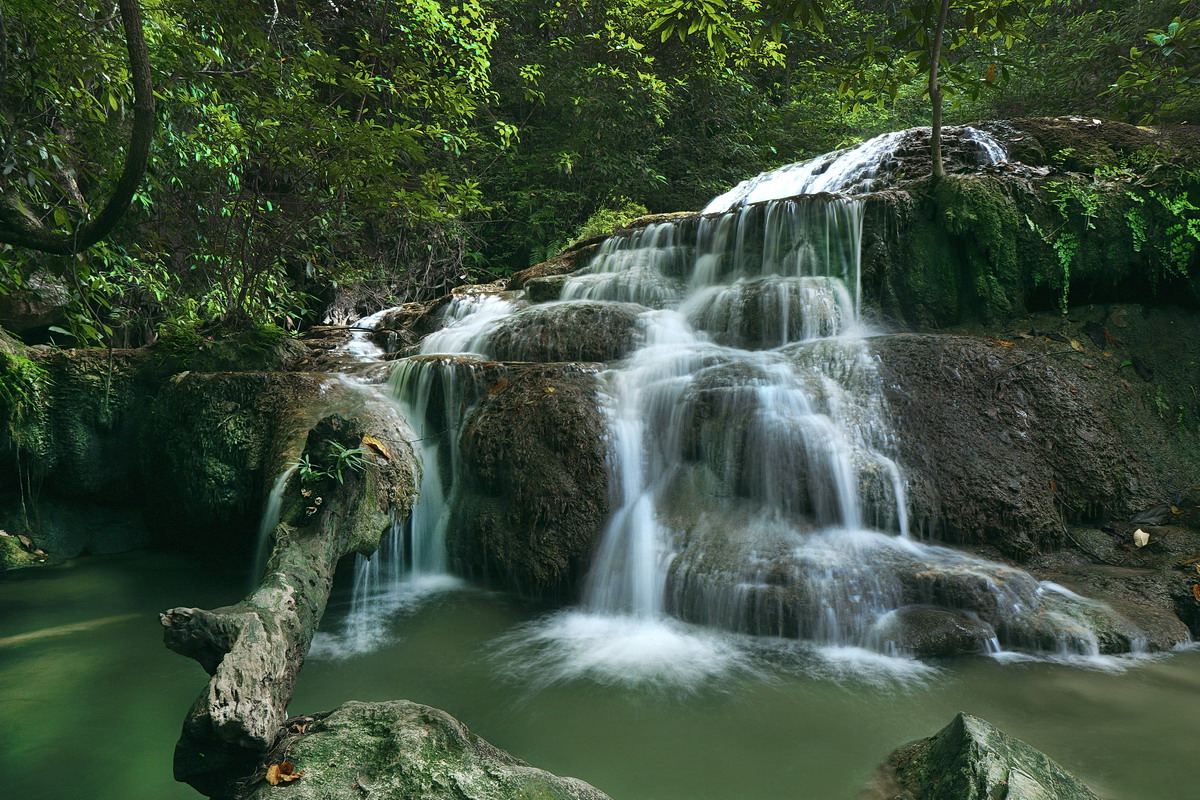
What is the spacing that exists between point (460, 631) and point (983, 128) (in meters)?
8.46

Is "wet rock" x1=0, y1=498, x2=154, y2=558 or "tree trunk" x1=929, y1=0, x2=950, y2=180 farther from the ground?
"tree trunk" x1=929, y1=0, x2=950, y2=180

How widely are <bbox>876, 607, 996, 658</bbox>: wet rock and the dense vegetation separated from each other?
300cm

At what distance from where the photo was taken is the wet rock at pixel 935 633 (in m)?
3.57

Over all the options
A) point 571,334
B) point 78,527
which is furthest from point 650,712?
point 78,527

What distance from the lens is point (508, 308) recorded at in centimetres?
839

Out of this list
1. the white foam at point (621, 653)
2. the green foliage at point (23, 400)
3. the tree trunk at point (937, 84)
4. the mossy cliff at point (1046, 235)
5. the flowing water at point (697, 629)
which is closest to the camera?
the flowing water at point (697, 629)

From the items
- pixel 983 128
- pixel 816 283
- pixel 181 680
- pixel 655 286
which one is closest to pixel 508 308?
pixel 655 286

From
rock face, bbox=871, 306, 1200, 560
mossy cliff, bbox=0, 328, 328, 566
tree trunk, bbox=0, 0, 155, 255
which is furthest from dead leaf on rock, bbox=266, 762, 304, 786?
rock face, bbox=871, 306, 1200, 560

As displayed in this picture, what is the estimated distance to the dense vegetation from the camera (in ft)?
13.8

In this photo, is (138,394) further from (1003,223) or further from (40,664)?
(1003,223)

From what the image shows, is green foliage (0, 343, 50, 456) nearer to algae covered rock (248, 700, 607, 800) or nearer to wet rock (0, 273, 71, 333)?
wet rock (0, 273, 71, 333)

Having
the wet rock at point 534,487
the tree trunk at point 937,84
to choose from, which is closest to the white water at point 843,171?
the tree trunk at point 937,84

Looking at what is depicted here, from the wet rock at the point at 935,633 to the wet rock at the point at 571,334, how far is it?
11.9 feet

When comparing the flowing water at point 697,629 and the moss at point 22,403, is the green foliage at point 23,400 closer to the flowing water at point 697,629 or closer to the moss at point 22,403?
the moss at point 22,403
